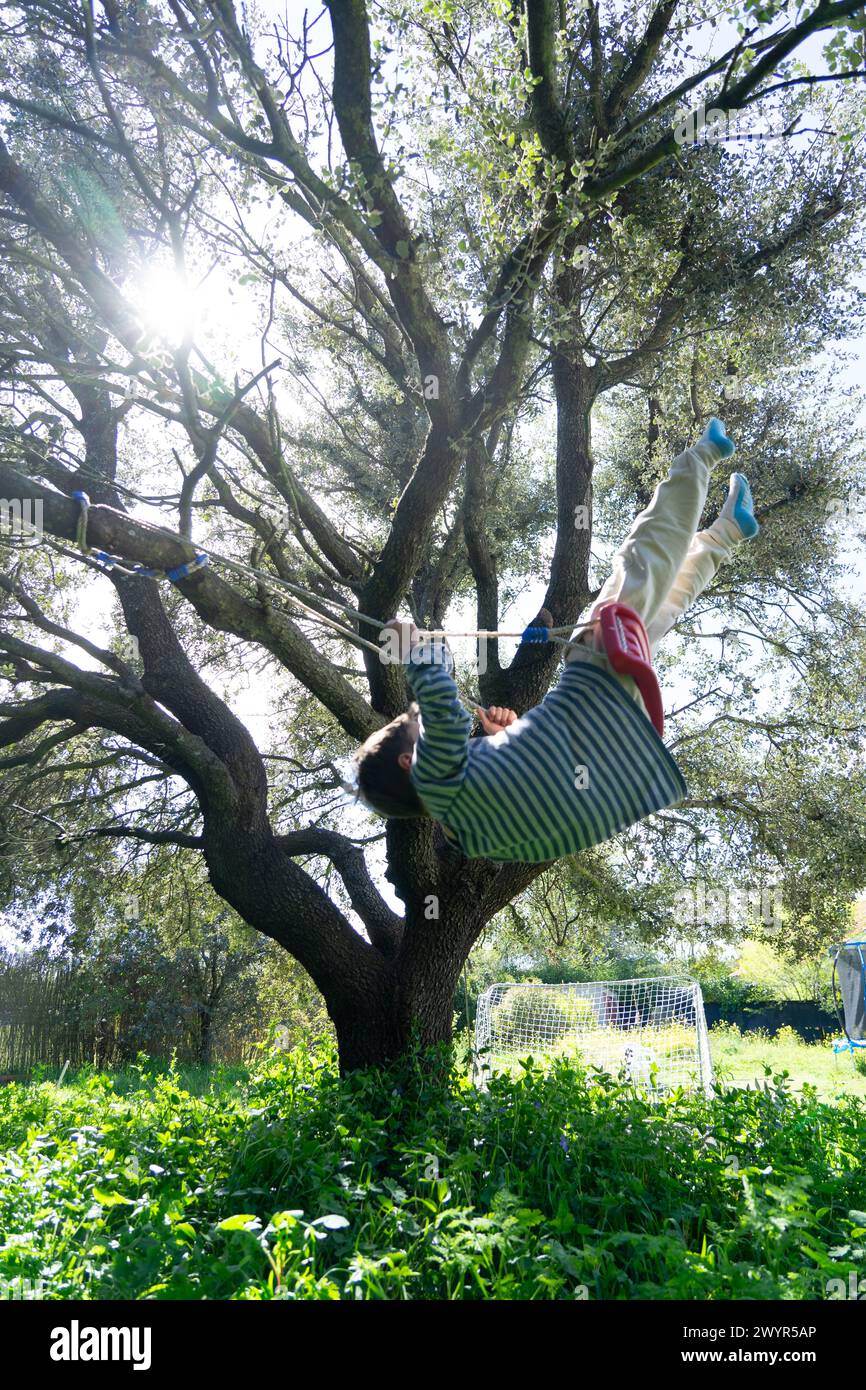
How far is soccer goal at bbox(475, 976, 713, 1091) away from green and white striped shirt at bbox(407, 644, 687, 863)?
206 inches

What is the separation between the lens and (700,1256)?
A: 2348 mm

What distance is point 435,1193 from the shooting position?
2.99 m

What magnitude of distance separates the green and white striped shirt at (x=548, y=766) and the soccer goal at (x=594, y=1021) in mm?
5232

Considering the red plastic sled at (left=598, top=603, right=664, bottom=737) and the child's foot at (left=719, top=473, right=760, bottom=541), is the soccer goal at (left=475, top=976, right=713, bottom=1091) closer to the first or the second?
the child's foot at (left=719, top=473, right=760, bottom=541)

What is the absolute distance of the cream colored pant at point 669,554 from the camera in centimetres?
278

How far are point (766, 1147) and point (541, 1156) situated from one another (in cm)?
89

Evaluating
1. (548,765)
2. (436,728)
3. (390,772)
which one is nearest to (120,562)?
(390,772)

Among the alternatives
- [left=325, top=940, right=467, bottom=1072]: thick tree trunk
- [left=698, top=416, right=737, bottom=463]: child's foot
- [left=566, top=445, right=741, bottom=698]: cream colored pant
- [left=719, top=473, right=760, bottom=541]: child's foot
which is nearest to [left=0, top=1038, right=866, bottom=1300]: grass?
[left=325, top=940, right=467, bottom=1072]: thick tree trunk

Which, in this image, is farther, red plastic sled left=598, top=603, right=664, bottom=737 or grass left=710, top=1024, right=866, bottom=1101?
grass left=710, top=1024, right=866, bottom=1101

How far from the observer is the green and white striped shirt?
246cm

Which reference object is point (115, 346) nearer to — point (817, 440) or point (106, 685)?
point (106, 685)

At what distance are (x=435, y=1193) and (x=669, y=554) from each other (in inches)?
88.4

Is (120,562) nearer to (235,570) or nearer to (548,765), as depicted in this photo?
(235,570)

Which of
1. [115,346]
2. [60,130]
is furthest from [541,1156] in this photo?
[60,130]
